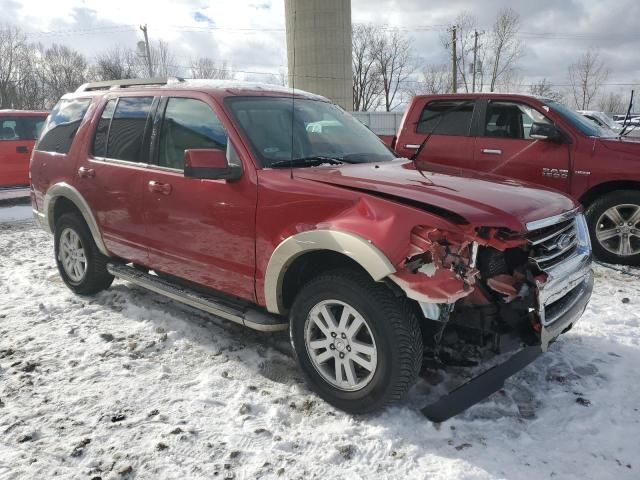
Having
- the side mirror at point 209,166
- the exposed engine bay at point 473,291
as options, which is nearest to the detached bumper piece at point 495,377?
the exposed engine bay at point 473,291

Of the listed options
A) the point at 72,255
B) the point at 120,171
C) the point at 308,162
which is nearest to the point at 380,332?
the point at 308,162

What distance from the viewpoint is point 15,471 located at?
2521 millimetres

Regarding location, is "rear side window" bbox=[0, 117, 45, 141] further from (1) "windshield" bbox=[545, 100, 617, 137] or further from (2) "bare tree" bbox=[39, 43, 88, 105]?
(2) "bare tree" bbox=[39, 43, 88, 105]

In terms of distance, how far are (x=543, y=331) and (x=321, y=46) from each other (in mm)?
32555

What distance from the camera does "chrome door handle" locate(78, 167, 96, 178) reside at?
4.48 m

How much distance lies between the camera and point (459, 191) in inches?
113

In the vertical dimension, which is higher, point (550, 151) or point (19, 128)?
point (19, 128)

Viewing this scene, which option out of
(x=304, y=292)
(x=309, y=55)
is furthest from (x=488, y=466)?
(x=309, y=55)

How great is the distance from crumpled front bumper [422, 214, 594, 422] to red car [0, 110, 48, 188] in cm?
1011

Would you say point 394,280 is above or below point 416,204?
below

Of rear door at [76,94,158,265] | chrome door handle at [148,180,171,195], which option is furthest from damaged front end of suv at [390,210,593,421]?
rear door at [76,94,158,265]

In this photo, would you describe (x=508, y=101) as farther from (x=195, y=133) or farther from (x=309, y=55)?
(x=309, y=55)

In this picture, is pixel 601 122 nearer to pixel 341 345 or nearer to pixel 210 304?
pixel 341 345

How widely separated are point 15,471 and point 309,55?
33.0m
